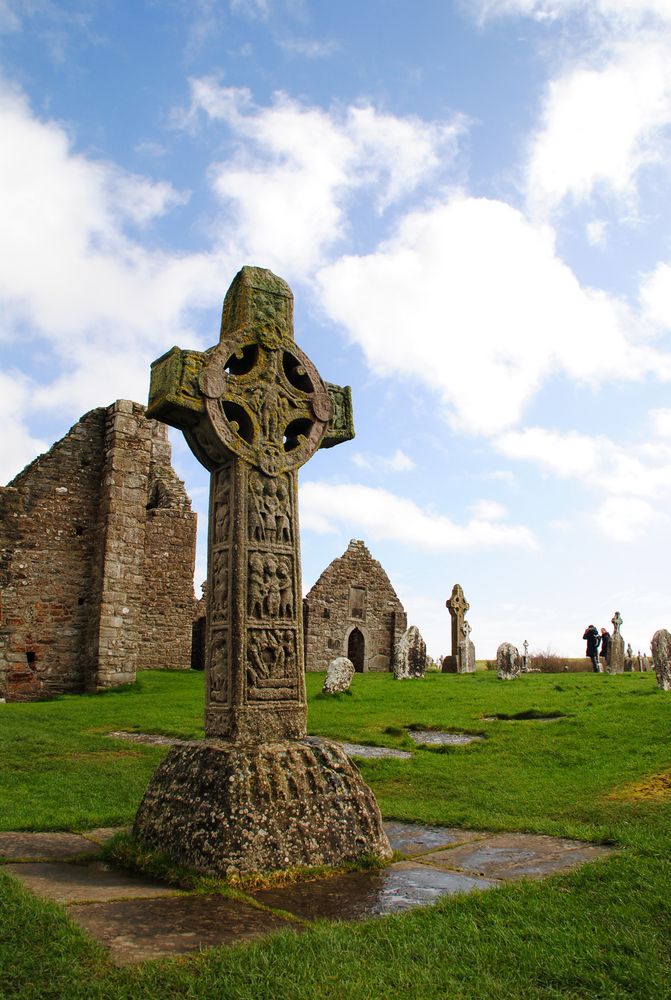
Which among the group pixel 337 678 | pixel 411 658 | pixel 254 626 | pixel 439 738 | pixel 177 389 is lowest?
pixel 439 738

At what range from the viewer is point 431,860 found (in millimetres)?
4512

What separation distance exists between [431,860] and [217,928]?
1648 mm

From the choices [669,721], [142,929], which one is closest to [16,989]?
[142,929]

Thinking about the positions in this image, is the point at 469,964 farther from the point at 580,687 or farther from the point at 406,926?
the point at 580,687

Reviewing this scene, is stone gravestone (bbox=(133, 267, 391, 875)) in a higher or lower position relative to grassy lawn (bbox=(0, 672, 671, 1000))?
higher

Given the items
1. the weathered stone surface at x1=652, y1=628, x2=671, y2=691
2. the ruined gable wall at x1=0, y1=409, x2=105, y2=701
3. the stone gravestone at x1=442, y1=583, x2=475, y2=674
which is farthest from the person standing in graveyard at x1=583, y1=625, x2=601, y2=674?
the ruined gable wall at x1=0, y1=409, x2=105, y2=701

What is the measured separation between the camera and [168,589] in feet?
66.8

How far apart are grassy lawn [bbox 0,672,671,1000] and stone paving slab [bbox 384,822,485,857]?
0.55 feet

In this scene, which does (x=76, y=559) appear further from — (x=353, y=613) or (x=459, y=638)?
(x=459, y=638)

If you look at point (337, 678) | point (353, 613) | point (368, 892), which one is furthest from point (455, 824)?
point (353, 613)

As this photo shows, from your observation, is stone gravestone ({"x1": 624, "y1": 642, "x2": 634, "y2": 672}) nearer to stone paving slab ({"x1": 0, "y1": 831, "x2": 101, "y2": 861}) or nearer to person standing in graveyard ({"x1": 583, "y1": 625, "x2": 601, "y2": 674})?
person standing in graveyard ({"x1": 583, "y1": 625, "x2": 601, "y2": 674})

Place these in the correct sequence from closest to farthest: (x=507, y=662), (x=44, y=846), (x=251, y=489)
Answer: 1. (x=44, y=846)
2. (x=251, y=489)
3. (x=507, y=662)

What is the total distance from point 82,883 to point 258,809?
910 mm

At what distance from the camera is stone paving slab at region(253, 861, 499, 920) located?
3.56m
